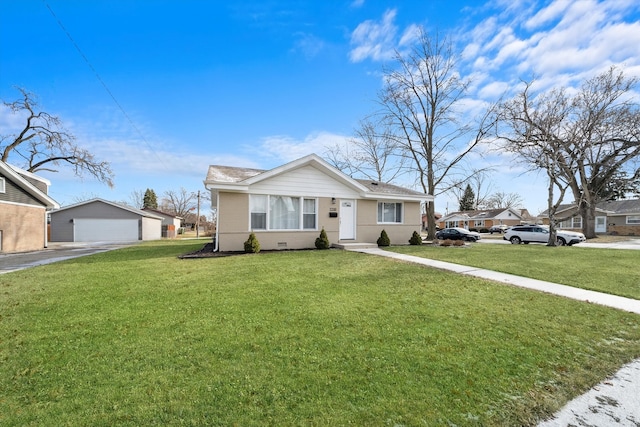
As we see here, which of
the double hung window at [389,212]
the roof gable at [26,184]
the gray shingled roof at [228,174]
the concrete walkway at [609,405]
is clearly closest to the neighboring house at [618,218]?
the double hung window at [389,212]

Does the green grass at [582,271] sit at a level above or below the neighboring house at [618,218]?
below

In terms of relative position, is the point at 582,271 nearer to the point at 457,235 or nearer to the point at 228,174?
the point at 228,174

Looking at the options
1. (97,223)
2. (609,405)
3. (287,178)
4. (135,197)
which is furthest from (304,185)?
(135,197)

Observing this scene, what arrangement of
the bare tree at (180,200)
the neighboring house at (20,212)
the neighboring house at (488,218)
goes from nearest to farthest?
the neighboring house at (20,212) < the neighboring house at (488,218) < the bare tree at (180,200)

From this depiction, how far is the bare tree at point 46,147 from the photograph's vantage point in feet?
83.4

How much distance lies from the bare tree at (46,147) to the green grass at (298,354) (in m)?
26.1

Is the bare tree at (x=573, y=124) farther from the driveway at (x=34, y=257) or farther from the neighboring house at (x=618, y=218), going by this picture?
the driveway at (x=34, y=257)

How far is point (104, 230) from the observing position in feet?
87.5

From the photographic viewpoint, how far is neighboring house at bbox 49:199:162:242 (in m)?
25.5

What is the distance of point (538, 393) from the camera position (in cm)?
271

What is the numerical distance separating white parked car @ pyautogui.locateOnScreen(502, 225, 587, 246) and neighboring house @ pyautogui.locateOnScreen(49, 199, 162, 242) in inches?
1269

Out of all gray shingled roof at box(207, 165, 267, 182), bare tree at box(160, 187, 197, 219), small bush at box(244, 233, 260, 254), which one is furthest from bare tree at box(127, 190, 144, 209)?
small bush at box(244, 233, 260, 254)

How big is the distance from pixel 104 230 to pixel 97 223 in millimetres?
814

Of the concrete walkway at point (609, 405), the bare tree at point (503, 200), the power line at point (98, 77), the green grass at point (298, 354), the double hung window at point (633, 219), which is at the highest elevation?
the power line at point (98, 77)
